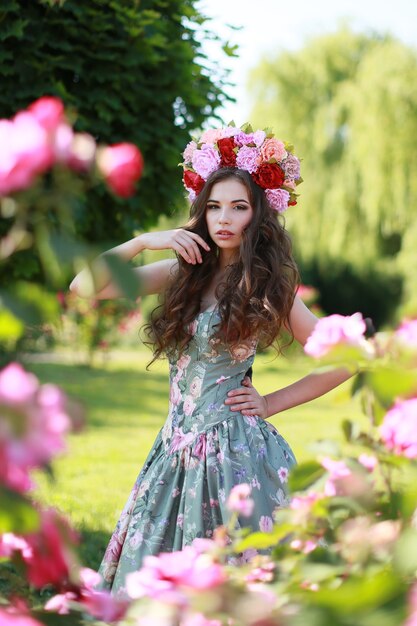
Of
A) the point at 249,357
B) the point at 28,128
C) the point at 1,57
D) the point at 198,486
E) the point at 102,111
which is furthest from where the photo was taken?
the point at 102,111

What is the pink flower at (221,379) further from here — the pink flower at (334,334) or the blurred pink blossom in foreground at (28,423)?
the blurred pink blossom in foreground at (28,423)

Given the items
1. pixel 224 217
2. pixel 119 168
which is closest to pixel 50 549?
pixel 119 168

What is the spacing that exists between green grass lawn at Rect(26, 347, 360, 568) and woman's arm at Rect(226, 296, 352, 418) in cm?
13

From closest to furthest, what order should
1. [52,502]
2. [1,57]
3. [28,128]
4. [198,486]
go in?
[28,128], [198,486], [1,57], [52,502]

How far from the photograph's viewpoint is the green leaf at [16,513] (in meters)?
0.84

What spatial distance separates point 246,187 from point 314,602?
6.84ft

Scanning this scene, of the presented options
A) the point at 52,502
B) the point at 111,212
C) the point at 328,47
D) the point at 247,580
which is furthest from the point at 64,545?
the point at 328,47

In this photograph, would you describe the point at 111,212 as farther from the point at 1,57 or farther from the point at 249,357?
the point at 249,357

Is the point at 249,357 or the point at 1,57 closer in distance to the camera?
the point at 249,357

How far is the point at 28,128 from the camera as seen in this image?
92cm

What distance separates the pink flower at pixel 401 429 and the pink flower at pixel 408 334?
2.6 inches

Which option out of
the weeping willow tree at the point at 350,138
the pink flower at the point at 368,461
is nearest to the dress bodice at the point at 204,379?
the pink flower at the point at 368,461

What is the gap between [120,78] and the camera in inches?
140

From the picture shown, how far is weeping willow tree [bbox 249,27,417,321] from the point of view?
45.4 ft
